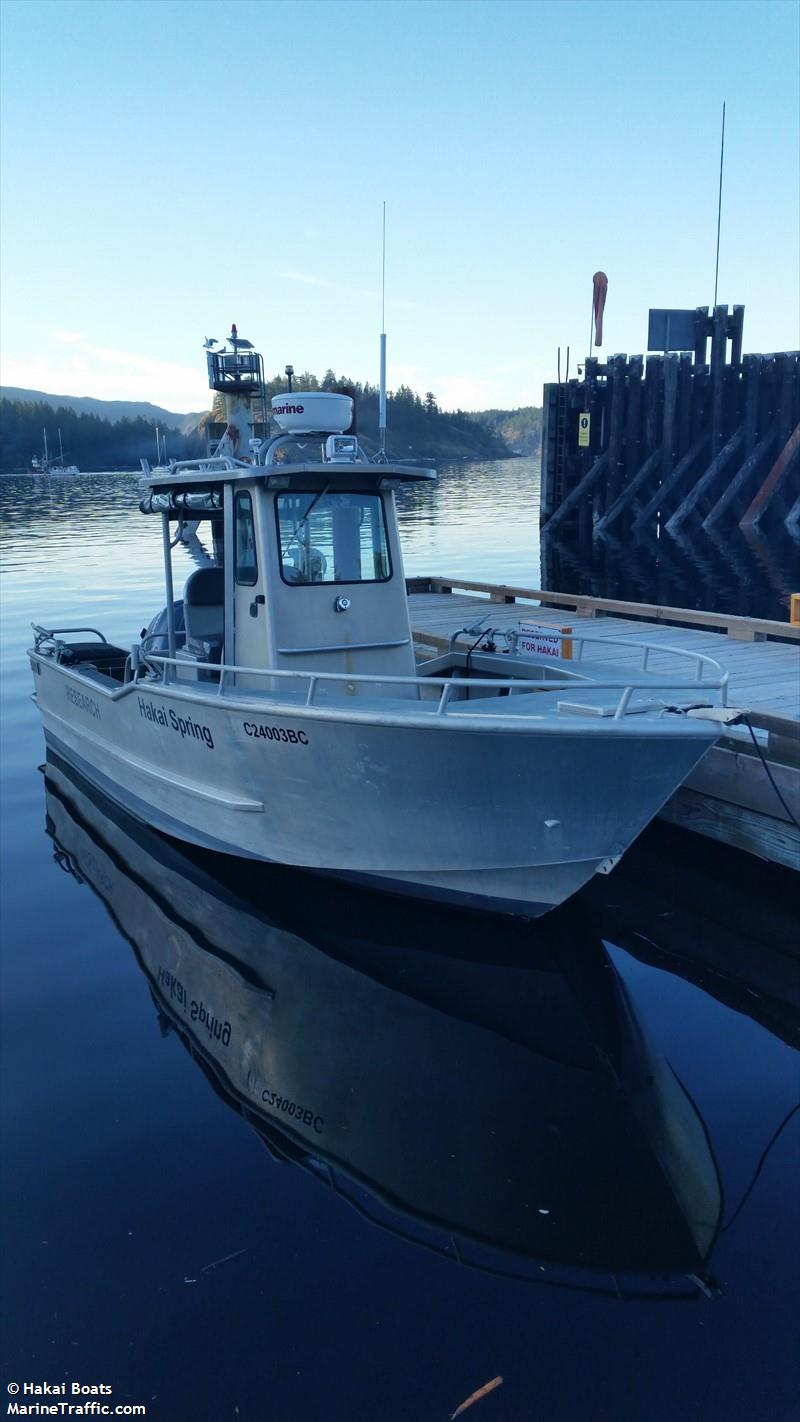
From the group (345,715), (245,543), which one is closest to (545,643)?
(245,543)

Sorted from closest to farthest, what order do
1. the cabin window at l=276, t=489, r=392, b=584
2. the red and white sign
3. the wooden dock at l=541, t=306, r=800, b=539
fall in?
the cabin window at l=276, t=489, r=392, b=584
the red and white sign
the wooden dock at l=541, t=306, r=800, b=539

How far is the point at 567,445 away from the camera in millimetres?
33938

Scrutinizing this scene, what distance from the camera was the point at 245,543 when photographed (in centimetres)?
789

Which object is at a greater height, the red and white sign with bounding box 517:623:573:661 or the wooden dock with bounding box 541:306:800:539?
the wooden dock with bounding box 541:306:800:539

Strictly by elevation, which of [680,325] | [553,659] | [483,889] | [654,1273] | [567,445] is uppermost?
[680,325]

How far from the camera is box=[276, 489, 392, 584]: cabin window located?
777 cm

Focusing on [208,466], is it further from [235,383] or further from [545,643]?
[545,643]

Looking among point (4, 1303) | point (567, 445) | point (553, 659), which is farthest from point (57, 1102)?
point (567, 445)

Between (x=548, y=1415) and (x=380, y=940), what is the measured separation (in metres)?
A: 3.79

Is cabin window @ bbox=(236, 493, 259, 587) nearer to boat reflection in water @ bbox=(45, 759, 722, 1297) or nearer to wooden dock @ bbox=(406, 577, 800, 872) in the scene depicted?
boat reflection in water @ bbox=(45, 759, 722, 1297)

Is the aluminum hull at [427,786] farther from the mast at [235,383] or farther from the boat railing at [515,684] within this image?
the mast at [235,383]

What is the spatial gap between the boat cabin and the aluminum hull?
0.66m

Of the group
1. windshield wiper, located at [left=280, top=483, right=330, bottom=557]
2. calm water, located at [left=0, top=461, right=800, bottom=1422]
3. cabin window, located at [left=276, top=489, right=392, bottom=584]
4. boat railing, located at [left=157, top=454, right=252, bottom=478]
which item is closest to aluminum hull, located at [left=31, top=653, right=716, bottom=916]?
calm water, located at [left=0, top=461, right=800, bottom=1422]

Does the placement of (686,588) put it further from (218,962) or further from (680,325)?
(218,962)
